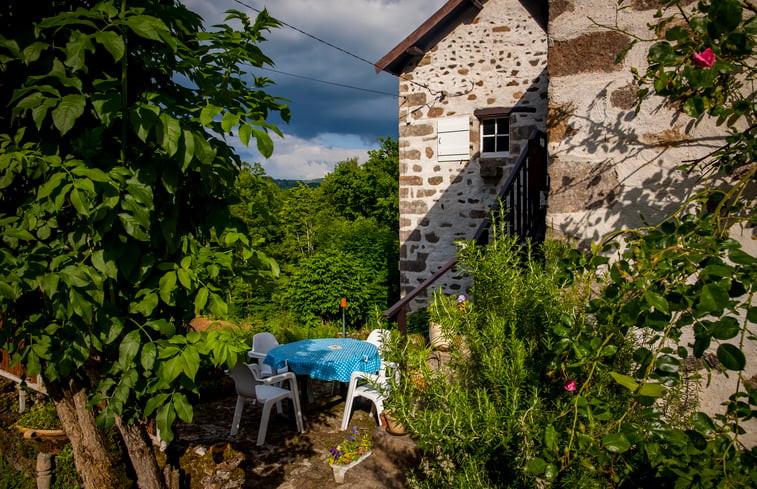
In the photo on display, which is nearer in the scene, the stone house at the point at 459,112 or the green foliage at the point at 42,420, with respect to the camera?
the green foliage at the point at 42,420

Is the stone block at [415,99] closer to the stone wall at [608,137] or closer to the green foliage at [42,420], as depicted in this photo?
the stone wall at [608,137]

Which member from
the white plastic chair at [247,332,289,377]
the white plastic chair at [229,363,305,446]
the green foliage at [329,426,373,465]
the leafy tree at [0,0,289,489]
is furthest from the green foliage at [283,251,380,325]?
the leafy tree at [0,0,289,489]

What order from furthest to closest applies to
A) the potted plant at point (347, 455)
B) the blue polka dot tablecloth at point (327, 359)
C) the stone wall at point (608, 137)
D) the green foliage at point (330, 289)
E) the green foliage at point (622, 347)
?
the green foliage at point (330, 289) < the blue polka dot tablecloth at point (327, 359) < the potted plant at point (347, 455) < the stone wall at point (608, 137) < the green foliage at point (622, 347)

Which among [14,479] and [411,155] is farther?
[411,155]

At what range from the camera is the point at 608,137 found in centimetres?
A: 189

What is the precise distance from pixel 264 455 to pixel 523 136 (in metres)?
5.40

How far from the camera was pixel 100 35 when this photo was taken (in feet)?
4.22

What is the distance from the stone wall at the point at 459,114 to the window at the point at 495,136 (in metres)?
0.13

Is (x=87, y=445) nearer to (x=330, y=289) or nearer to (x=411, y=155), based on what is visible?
(x=411, y=155)

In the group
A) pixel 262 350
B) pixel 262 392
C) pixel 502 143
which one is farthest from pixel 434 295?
pixel 502 143

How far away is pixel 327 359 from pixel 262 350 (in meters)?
1.33

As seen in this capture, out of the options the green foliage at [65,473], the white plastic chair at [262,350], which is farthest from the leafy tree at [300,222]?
the green foliage at [65,473]

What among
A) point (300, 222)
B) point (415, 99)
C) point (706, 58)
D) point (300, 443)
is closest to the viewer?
point (706, 58)

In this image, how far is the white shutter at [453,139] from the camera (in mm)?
7367
